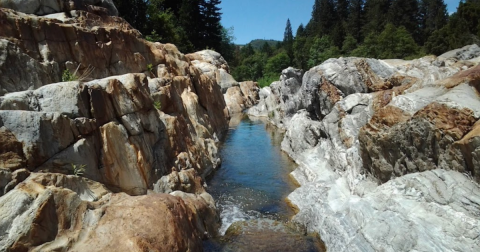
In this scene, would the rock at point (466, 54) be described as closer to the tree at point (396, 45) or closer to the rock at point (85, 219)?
the rock at point (85, 219)

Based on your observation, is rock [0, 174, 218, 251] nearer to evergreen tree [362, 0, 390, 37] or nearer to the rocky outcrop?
the rocky outcrop

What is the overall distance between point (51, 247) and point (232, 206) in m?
9.06

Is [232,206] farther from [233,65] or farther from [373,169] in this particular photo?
[233,65]

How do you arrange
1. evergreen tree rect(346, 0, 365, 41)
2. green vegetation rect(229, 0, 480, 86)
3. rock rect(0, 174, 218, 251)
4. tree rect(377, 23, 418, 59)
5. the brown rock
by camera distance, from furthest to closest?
evergreen tree rect(346, 0, 365, 41), tree rect(377, 23, 418, 59), green vegetation rect(229, 0, 480, 86), the brown rock, rock rect(0, 174, 218, 251)

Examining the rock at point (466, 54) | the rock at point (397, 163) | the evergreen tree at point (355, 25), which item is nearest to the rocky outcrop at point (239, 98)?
the rock at point (397, 163)

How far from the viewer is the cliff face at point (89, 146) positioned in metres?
7.85

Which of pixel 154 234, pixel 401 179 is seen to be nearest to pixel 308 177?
pixel 401 179

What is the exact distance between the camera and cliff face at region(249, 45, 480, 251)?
8.17 m

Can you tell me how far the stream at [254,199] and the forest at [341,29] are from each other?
15.2 m

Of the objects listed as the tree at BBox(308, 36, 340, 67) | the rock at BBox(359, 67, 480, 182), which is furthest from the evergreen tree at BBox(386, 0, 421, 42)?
the rock at BBox(359, 67, 480, 182)

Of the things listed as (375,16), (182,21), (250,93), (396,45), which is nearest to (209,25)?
(182,21)

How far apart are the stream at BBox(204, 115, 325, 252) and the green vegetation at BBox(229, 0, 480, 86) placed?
97.2ft

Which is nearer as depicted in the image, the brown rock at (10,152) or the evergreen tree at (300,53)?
the brown rock at (10,152)

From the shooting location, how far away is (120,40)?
19.7 m
